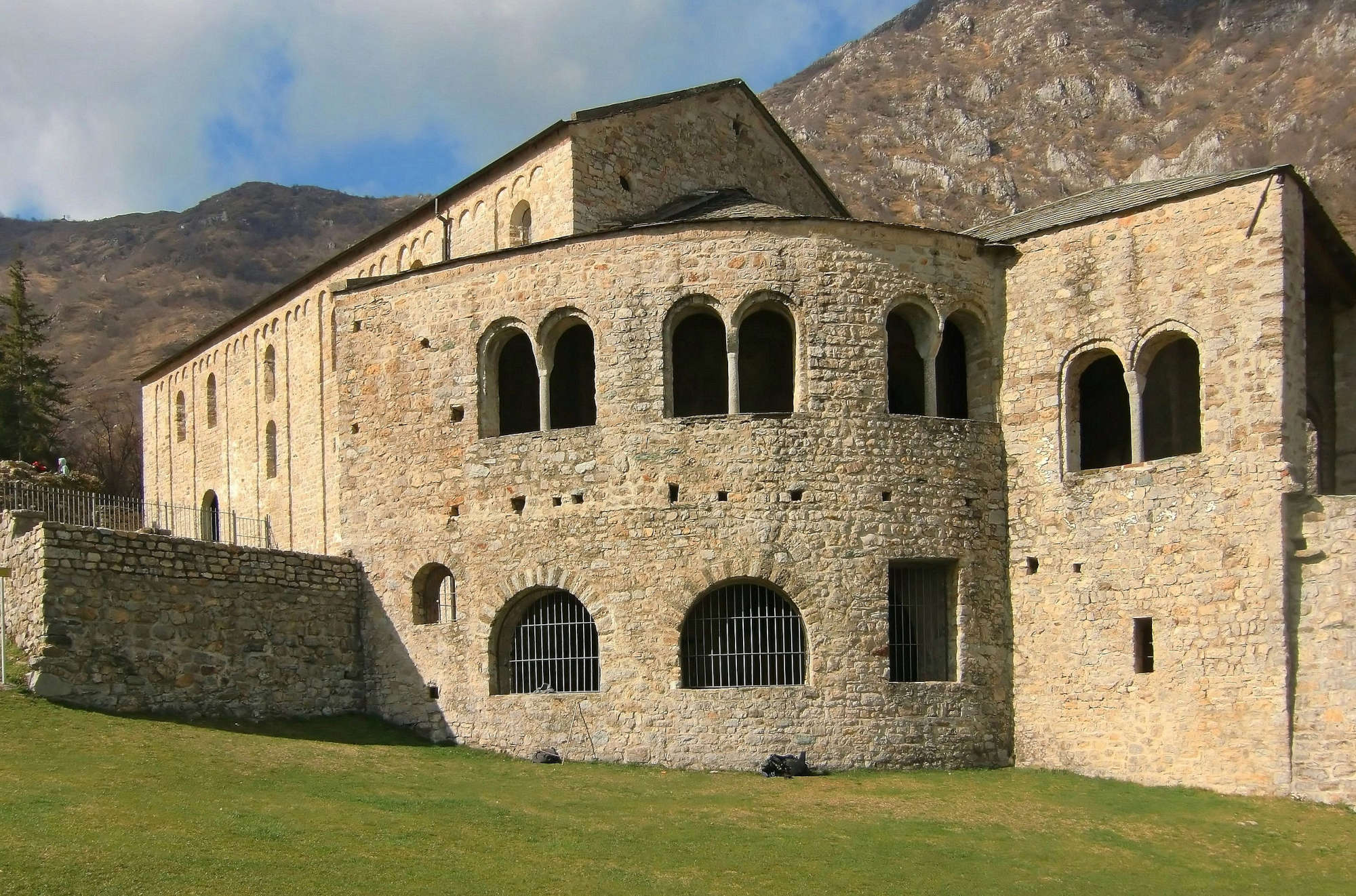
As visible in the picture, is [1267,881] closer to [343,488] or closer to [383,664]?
[383,664]

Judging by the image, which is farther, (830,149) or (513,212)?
(830,149)

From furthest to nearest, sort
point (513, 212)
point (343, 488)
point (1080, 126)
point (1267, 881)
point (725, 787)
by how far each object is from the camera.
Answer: point (1080, 126) < point (513, 212) < point (343, 488) < point (725, 787) < point (1267, 881)

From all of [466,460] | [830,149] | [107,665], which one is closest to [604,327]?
[466,460]

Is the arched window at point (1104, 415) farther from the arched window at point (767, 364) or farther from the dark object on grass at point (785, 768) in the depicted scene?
the dark object on grass at point (785, 768)

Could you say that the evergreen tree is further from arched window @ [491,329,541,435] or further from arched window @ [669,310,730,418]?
arched window @ [669,310,730,418]

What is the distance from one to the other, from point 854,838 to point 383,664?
10.4m

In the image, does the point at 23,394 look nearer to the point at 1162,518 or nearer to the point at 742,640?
the point at 742,640

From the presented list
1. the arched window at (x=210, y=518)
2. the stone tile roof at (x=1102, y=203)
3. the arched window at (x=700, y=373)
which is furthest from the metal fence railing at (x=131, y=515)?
the stone tile roof at (x=1102, y=203)

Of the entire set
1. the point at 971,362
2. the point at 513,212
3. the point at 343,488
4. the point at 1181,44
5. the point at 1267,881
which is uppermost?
the point at 1181,44

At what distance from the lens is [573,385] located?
2636cm

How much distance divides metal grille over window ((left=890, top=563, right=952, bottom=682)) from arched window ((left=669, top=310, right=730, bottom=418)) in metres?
4.69

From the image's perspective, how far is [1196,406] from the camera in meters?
24.3

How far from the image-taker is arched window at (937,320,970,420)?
2506 cm

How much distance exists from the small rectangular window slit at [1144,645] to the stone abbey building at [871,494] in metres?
0.05
